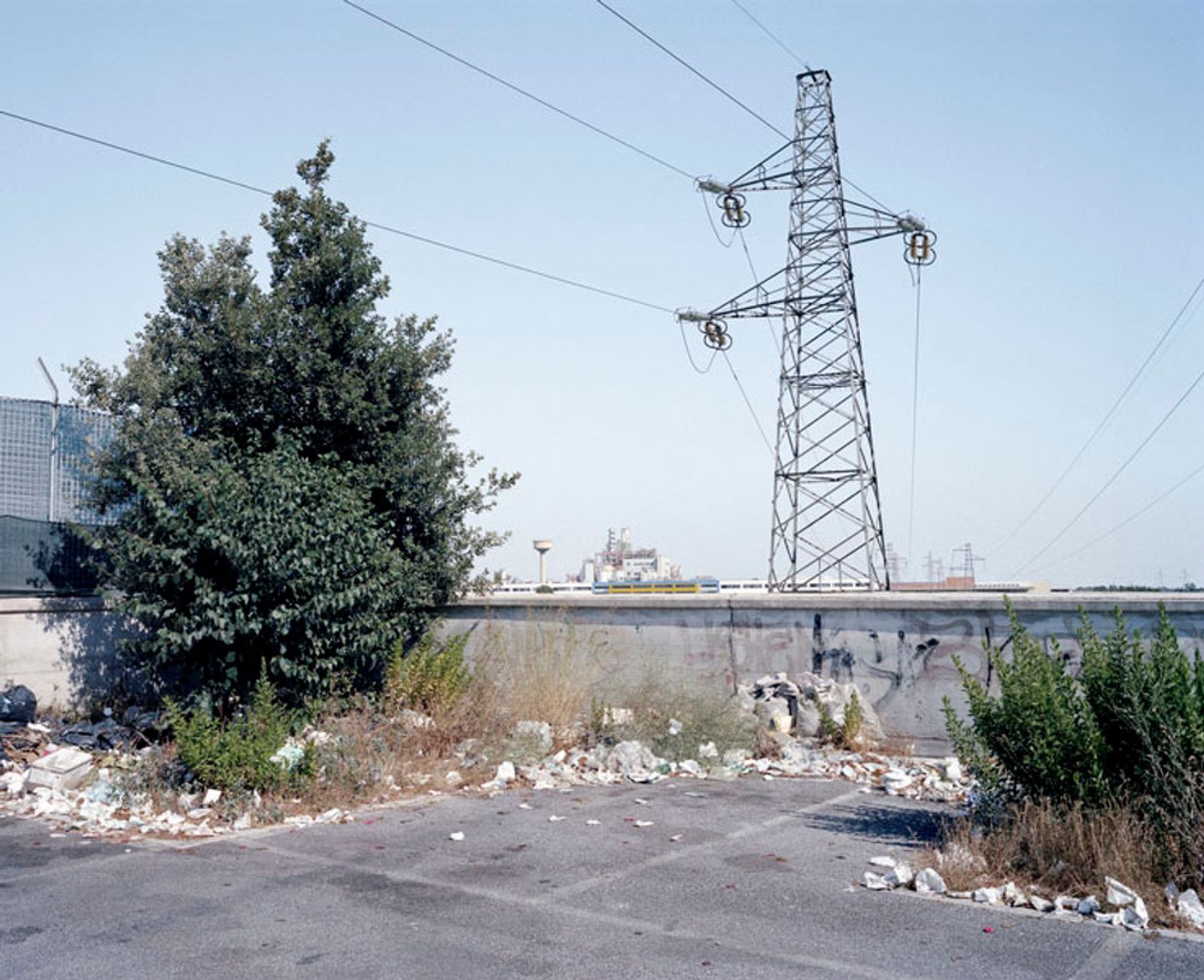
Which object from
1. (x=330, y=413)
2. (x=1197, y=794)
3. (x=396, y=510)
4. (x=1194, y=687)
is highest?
(x=330, y=413)

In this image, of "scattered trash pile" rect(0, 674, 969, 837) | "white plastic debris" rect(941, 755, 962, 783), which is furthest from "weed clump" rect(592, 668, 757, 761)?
"white plastic debris" rect(941, 755, 962, 783)

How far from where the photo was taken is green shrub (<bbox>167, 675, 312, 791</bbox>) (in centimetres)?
955

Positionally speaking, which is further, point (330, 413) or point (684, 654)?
point (684, 654)

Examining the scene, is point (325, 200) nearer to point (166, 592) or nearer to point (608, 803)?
point (166, 592)

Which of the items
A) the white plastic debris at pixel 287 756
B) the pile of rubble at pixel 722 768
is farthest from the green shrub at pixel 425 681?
the white plastic debris at pixel 287 756

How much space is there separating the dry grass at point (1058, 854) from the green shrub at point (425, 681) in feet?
21.5

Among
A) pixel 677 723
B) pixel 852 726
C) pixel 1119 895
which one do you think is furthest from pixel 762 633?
pixel 1119 895

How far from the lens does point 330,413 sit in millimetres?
13578

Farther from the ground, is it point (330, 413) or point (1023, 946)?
point (330, 413)

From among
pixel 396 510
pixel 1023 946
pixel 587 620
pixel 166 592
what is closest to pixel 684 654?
pixel 587 620

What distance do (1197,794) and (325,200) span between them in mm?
12286

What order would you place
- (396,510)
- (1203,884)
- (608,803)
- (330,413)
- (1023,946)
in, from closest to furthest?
(1023,946), (1203,884), (608,803), (330,413), (396,510)

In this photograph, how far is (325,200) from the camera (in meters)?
14.4

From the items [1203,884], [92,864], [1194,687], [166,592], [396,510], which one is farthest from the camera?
[396,510]
